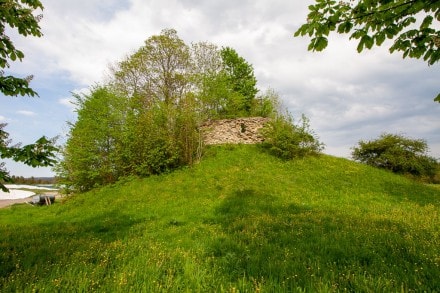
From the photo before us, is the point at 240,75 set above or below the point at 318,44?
above

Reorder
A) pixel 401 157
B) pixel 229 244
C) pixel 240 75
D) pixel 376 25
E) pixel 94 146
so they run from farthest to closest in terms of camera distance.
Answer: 1. pixel 240 75
2. pixel 401 157
3. pixel 94 146
4. pixel 229 244
5. pixel 376 25

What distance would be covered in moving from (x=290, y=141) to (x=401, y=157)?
1417cm

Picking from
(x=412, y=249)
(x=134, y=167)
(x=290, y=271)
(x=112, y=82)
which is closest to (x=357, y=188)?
(x=412, y=249)

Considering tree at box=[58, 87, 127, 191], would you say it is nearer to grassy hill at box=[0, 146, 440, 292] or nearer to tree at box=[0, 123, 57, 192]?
grassy hill at box=[0, 146, 440, 292]

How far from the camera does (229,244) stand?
6.84 meters

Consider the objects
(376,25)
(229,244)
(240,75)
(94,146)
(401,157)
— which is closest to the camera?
(376,25)

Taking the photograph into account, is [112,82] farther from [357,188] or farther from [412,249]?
[412,249]

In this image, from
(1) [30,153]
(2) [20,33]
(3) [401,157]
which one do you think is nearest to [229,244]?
(1) [30,153]

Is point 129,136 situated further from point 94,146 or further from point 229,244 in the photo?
point 229,244

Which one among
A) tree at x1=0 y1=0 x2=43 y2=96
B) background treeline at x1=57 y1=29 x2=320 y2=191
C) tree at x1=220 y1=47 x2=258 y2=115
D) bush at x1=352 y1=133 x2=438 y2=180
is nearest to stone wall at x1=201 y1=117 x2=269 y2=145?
background treeline at x1=57 y1=29 x2=320 y2=191

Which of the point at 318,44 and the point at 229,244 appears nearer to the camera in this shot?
the point at 318,44

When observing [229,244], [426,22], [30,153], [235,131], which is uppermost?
[235,131]

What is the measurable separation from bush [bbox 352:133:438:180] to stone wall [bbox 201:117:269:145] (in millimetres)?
14357

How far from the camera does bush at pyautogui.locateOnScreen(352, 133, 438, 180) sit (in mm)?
28062
